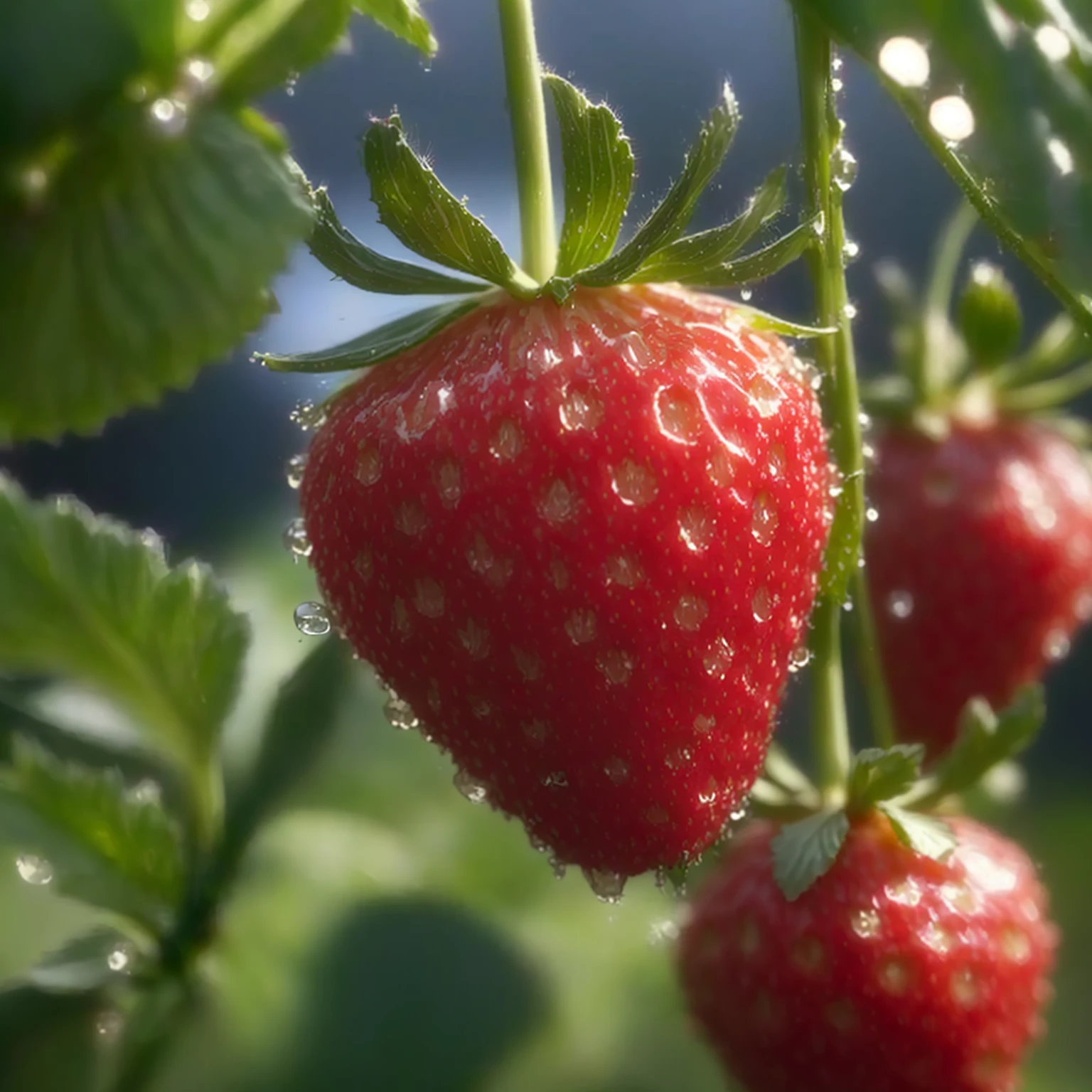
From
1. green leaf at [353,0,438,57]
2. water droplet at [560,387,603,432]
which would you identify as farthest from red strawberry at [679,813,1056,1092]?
green leaf at [353,0,438,57]

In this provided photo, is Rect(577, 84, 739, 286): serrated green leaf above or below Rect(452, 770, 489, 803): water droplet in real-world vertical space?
above

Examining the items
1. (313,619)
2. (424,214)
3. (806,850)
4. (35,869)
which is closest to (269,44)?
(424,214)

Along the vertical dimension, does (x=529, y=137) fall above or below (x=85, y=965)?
above

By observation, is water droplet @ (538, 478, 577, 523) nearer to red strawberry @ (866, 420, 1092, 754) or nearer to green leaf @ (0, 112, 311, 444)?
green leaf @ (0, 112, 311, 444)

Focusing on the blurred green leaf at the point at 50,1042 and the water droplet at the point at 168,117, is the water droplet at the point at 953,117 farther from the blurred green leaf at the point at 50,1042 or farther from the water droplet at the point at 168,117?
the blurred green leaf at the point at 50,1042

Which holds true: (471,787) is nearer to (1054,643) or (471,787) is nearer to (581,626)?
(581,626)

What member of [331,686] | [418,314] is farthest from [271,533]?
[418,314]
